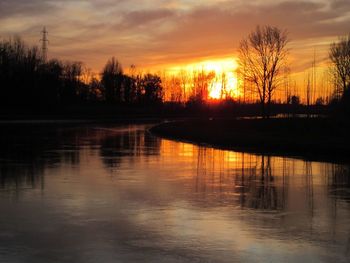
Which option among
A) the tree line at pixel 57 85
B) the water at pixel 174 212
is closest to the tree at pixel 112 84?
the tree line at pixel 57 85

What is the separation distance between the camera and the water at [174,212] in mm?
7613

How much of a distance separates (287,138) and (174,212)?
83.8ft

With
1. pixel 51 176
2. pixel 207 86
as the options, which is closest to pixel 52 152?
pixel 51 176

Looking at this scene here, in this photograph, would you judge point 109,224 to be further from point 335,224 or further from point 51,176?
point 51,176

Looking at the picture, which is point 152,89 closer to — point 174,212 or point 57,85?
point 57,85

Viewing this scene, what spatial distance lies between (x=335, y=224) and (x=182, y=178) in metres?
7.24

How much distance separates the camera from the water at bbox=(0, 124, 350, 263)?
7613 mm

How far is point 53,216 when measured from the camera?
10.1 meters

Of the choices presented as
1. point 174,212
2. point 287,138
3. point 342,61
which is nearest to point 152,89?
point 342,61

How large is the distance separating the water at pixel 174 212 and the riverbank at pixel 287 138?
6.97 meters

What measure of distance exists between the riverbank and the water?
22.9ft

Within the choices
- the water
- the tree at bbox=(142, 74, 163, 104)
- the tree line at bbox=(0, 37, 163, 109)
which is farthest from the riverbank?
the tree at bbox=(142, 74, 163, 104)

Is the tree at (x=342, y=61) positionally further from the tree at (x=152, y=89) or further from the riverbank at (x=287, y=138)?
the tree at (x=152, y=89)

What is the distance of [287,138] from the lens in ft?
115
